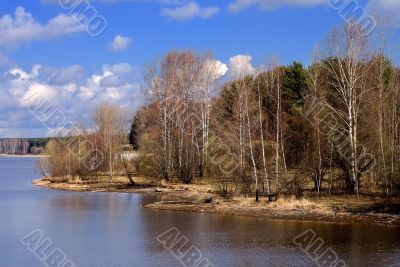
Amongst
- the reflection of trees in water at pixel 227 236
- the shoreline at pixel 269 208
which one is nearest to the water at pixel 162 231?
the reflection of trees in water at pixel 227 236

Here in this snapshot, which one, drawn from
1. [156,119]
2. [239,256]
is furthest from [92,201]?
[239,256]

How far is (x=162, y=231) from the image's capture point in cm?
2977

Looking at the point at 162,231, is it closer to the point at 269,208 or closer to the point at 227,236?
the point at 227,236

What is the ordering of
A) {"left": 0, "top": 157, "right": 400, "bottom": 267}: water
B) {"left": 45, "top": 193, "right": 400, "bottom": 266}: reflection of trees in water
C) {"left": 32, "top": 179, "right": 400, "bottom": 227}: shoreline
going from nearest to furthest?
{"left": 0, "top": 157, "right": 400, "bottom": 267}: water
{"left": 45, "top": 193, "right": 400, "bottom": 266}: reflection of trees in water
{"left": 32, "top": 179, "right": 400, "bottom": 227}: shoreline

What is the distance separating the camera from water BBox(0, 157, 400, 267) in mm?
22469

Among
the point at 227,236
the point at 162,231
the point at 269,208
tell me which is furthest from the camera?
the point at 269,208

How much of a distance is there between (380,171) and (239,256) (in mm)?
16079

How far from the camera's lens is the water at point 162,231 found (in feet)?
73.7

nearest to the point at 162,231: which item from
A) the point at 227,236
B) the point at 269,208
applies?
the point at 227,236

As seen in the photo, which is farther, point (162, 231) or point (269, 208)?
point (269, 208)

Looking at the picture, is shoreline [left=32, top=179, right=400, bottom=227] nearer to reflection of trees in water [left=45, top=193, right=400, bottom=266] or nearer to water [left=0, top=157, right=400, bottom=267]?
reflection of trees in water [left=45, top=193, right=400, bottom=266]

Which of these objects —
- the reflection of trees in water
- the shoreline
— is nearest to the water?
the reflection of trees in water

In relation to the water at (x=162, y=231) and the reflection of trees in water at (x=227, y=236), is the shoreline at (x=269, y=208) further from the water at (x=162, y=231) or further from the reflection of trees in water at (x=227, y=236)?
the water at (x=162, y=231)

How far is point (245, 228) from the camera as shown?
99.5 feet
